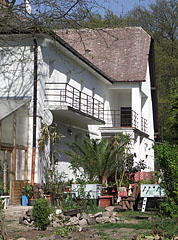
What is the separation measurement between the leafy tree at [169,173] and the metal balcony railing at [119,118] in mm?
19119

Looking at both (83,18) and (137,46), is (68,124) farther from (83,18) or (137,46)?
(83,18)

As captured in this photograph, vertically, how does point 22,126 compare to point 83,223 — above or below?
above

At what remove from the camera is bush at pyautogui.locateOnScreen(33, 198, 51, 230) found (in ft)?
36.9

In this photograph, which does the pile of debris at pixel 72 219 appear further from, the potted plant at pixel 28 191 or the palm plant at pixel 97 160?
the palm plant at pixel 97 160

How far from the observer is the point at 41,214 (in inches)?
445

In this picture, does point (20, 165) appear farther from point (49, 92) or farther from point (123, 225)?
point (123, 225)

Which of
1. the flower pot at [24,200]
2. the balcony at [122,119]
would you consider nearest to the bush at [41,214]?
the flower pot at [24,200]

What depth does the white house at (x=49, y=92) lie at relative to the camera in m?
19.4

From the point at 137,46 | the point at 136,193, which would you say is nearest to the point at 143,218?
the point at 136,193

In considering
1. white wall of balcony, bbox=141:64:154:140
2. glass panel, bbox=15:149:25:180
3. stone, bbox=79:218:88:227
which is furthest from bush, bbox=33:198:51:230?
white wall of balcony, bbox=141:64:154:140

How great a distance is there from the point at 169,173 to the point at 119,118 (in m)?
23.2

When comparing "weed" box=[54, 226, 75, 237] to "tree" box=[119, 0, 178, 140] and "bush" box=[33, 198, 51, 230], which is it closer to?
"bush" box=[33, 198, 51, 230]

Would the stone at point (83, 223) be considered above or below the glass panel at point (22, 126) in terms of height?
below

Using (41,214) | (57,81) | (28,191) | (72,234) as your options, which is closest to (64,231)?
(72,234)
